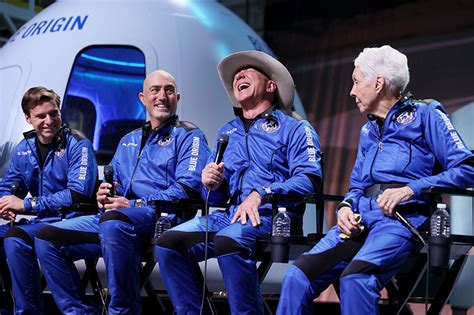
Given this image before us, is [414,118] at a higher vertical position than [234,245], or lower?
higher

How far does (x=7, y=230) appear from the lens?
5.23 m

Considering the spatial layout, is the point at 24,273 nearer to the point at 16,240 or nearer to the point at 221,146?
the point at 16,240

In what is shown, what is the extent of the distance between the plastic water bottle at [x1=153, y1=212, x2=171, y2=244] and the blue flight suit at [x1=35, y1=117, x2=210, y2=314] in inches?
2.3

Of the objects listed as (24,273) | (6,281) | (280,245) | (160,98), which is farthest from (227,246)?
(6,281)

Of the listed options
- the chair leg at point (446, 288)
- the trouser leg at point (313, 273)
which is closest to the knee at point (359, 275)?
the trouser leg at point (313, 273)

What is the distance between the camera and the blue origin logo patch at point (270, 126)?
4520 mm

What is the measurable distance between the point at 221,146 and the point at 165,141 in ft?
2.77

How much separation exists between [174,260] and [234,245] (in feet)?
1.22

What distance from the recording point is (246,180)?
14.7 feet

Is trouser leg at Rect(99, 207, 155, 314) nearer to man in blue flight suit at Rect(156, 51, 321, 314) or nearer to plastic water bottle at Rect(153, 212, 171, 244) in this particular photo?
plastic water bottle at Rect(153, 212, 171, 244)

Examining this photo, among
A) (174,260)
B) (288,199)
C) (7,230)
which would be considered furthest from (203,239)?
(7,230)

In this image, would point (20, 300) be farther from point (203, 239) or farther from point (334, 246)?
point (334, 246)

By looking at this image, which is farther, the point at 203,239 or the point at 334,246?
the point at 203,239

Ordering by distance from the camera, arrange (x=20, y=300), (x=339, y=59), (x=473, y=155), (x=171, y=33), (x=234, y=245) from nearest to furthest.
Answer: (x=473, y=155), (x=234, y=245), (x=20, y=300), (x=171, y=33), (x=339, y=59)
